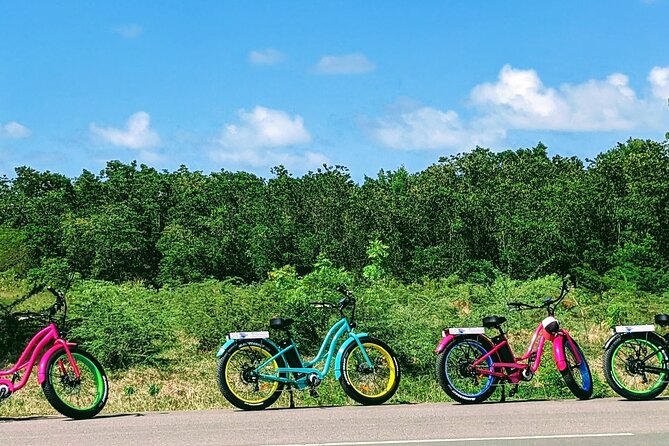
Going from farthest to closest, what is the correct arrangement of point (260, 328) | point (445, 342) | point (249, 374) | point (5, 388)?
point (260, 328), point (445, 342), point (249, 374), point (5, 388)

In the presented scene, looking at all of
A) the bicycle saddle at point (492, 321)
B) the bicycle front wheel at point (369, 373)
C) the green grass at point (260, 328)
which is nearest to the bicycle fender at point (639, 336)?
the green grass at point (260, 328)

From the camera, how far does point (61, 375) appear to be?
993 cm

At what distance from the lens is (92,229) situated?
45.8m

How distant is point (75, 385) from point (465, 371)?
450cm

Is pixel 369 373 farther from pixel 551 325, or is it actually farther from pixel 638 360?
pixel 638 360

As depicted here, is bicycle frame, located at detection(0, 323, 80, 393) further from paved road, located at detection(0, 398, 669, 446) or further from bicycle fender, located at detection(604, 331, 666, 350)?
bicycle fender, located at detection(604, 331, 666, 350)

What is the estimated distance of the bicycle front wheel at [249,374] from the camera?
34.3 feet

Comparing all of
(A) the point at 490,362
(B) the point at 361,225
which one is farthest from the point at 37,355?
(B) the point at 361,225

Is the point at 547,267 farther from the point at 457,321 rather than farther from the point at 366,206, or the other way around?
the point at 457,321

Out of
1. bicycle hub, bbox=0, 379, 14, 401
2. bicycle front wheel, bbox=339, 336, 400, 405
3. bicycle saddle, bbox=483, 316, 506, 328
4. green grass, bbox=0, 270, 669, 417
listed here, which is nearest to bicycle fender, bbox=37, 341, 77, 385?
bicycle hub, bbox=0, 379, 14, 401

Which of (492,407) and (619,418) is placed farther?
(492,407)

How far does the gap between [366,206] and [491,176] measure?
37.2ft

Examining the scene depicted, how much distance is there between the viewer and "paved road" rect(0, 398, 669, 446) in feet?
26.8

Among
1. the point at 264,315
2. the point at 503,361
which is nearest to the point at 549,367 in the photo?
the point at 503,361
